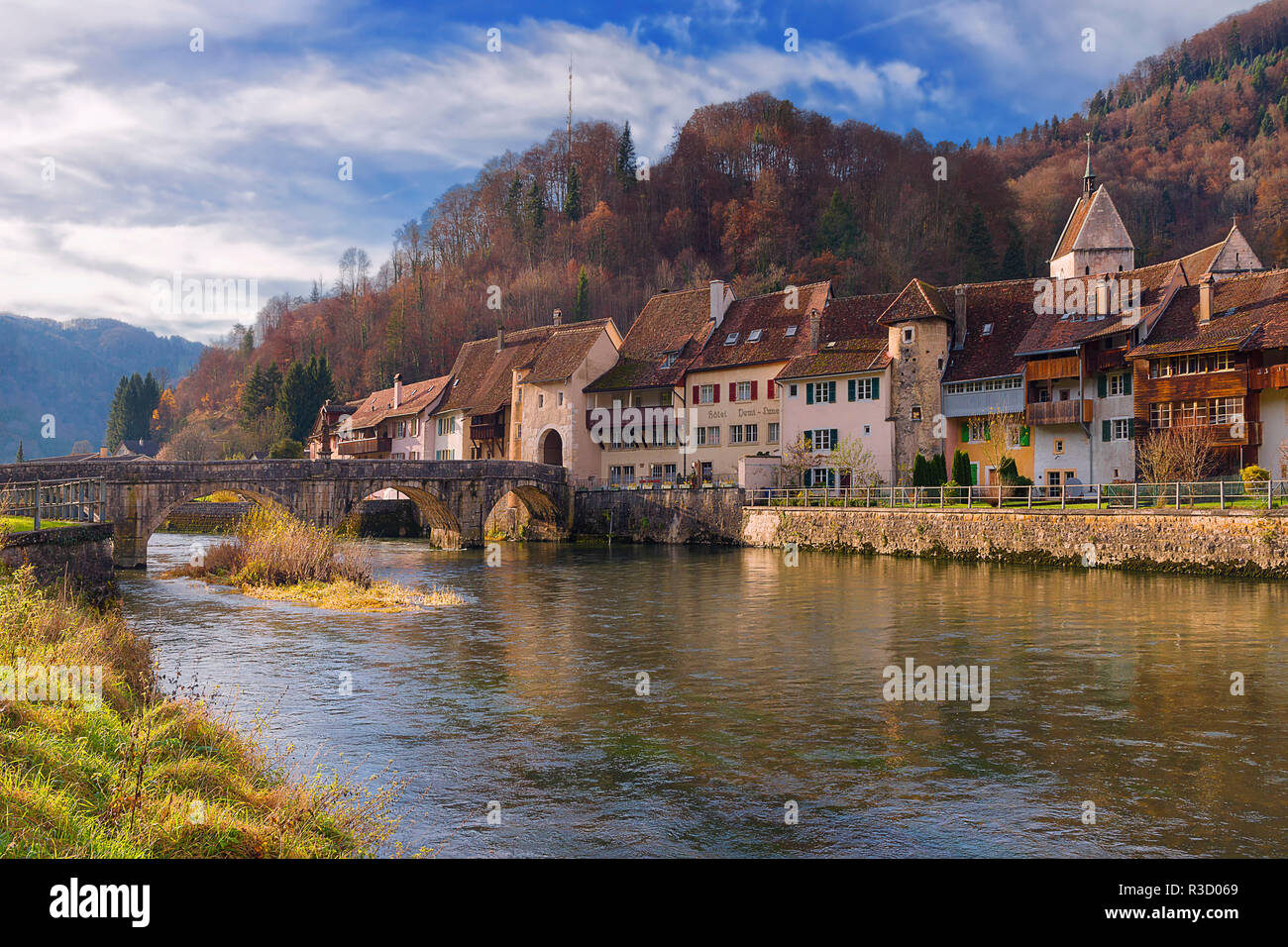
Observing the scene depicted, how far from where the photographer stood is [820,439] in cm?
5756

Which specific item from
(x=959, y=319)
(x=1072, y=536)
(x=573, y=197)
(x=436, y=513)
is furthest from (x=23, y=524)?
(x=573, y=197)

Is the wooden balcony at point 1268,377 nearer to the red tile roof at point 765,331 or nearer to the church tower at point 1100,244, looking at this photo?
the church tower at point 1100,244

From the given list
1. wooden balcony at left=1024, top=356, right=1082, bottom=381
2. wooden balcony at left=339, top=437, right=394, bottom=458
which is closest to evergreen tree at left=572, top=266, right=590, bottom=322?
wooden balcony at left=339, top=437, right=394, bottom=458

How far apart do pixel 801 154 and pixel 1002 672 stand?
97584mm

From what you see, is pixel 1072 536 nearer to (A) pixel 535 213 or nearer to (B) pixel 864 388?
(B) pixel 864 388

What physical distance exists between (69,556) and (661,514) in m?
37.5

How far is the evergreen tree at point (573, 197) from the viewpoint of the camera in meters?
112

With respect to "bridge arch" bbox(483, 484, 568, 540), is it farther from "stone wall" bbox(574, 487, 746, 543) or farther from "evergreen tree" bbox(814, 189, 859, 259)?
"evergreen tree" bbox(814, 189, 859, 259)

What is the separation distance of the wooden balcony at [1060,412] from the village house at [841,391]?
24.5 feet

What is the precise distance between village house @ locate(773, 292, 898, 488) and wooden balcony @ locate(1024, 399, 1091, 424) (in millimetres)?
7479

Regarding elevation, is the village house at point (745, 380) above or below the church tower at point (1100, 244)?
below

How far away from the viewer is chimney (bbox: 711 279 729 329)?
66.5 m

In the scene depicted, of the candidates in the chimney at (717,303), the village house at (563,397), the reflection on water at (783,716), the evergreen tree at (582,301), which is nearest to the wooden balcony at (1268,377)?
the reflection on water at (783,716)

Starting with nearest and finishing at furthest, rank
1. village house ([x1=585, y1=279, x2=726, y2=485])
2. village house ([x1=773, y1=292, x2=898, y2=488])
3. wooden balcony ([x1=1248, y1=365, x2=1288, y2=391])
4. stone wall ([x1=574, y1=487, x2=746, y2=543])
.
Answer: wooden balcony ([x1=1248, y1=365, x2=1288, y2=391])
stone wall ([x1=574, y1=487, x2=746, y2=543])
village house ([x1=773, y1=292, x2=898, y2=488])
village house ([x1=585, y1=279, x2=726, y2=485])
